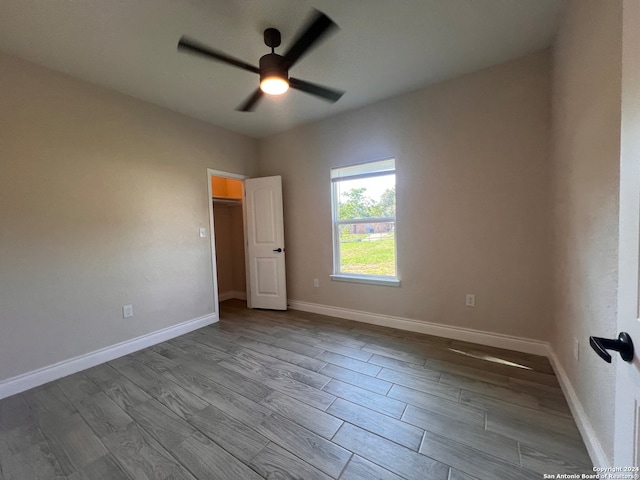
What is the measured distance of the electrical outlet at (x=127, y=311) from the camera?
8.43 ft

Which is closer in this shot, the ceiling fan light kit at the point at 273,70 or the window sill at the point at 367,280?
the ceiling fan light kit at the point at 273,70

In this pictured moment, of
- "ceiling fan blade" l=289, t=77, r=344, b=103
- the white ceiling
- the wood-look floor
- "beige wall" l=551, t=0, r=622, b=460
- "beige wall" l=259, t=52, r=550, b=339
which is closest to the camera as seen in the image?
"beige wall" l=551, t=0, r=622, b=460

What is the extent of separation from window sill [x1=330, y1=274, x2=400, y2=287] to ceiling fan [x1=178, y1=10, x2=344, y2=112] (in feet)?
6.67

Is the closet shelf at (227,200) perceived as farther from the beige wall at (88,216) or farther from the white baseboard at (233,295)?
the white baseboard at (233,295)

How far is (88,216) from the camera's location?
234 cm

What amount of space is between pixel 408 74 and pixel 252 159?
2481 mm

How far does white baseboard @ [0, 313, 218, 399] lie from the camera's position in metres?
1.96

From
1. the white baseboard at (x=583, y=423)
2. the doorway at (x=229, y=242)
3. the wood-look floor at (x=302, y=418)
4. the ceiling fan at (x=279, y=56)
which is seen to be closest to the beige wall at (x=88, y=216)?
the wood-look floor at (x=302, y=418)

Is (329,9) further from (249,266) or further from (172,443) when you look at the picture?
(249,266)

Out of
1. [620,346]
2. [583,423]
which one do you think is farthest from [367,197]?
[620,346]

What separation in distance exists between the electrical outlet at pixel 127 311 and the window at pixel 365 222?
7.67ft

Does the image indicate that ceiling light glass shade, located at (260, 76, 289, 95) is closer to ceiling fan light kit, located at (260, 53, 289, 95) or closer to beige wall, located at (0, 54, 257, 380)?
ceiling fan light kit, located at (260, 53, 289, 95)

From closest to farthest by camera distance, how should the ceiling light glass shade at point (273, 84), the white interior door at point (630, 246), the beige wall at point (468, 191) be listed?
the white interior door at point (630, 246) < the ceiling light glass shade at point (273, 84) < the beige wall at point (468, 191)

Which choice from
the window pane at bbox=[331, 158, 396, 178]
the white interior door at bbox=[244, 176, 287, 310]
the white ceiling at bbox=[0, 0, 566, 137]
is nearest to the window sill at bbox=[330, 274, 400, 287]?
the white interior door at bbox=[244, 176, 287, 310]
